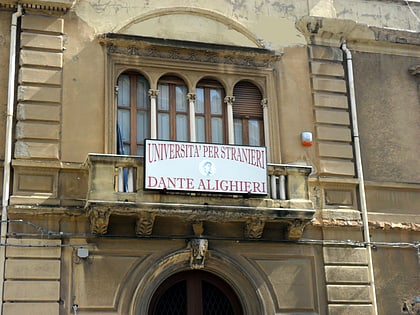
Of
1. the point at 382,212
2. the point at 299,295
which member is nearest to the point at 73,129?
the point at 299,295

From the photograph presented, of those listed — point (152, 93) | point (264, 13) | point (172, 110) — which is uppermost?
point (264, 13)

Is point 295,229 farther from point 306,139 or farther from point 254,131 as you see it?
point 254,131

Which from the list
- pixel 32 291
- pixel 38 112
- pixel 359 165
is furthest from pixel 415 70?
pixel 32 291

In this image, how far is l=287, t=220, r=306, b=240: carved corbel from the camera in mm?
14688

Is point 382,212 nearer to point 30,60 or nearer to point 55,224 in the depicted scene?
point 55,224

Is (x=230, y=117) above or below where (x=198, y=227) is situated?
above

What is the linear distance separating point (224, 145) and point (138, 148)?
1.85m

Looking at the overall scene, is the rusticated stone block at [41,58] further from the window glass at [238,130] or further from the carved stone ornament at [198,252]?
the carved stone ornament at [198,252]

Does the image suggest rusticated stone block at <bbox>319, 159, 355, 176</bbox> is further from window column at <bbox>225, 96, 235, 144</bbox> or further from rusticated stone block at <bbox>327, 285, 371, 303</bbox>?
rusticated stone block at <bbox>327, 285, 371, 303</bbox>

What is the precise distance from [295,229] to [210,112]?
305 centimetres

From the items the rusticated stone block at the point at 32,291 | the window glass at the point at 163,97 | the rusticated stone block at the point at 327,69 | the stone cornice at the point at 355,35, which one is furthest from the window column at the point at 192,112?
the rusticated stone block at the point at 32,291

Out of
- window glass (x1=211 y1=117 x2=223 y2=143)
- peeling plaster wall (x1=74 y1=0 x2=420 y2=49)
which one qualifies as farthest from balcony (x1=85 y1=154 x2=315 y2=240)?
peeling plaster wall (x1=74 y1=0 x2=420 y2=49)

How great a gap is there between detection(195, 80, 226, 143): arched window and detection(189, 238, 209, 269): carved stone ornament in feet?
7.53

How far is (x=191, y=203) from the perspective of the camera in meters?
14.0
